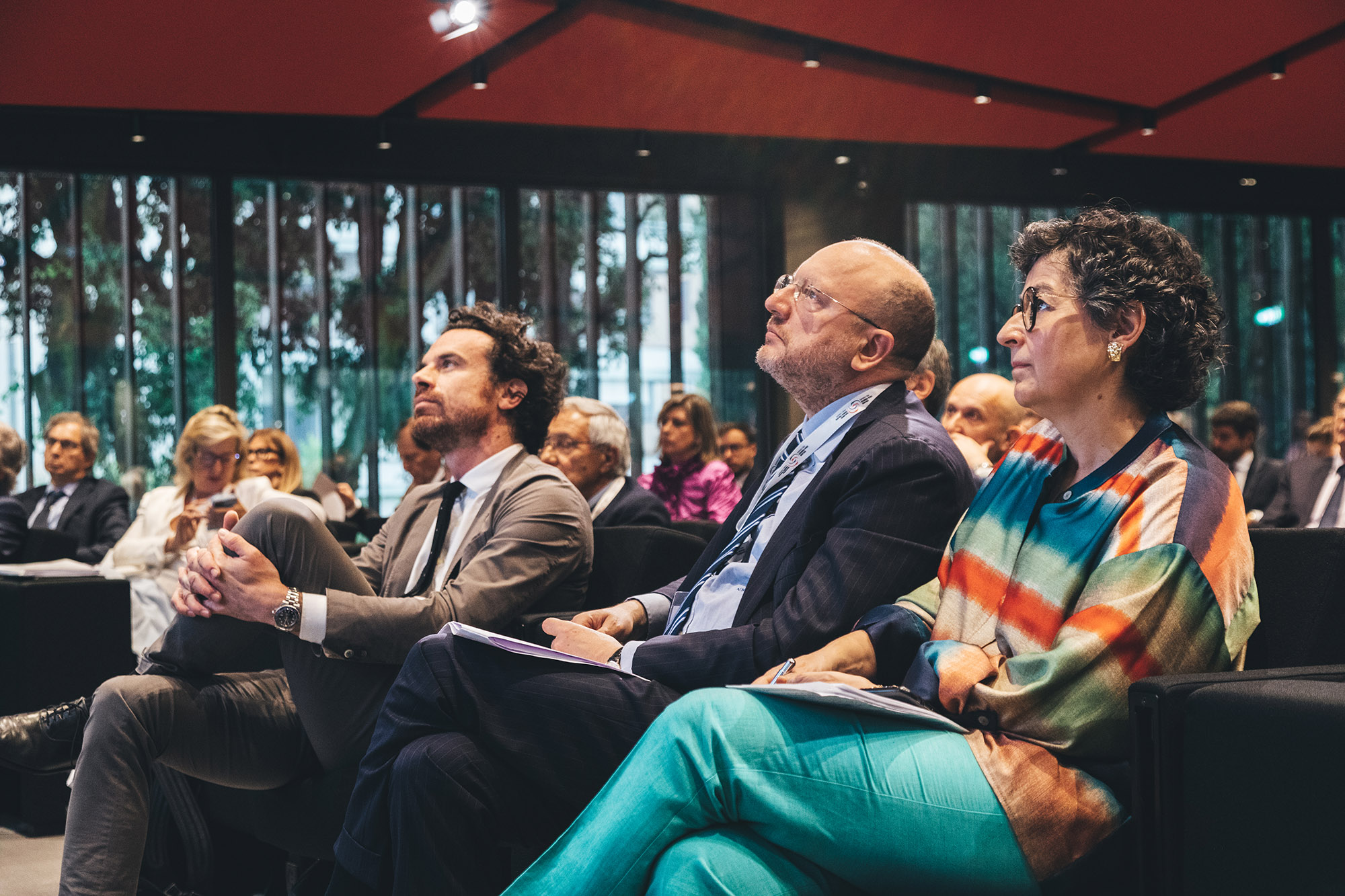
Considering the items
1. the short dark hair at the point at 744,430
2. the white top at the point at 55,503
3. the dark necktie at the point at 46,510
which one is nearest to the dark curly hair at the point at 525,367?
the white top at the point at 55,503

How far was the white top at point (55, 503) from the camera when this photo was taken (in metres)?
5.60

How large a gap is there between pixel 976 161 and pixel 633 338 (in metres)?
2.58

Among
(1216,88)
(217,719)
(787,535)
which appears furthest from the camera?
(1216,88)

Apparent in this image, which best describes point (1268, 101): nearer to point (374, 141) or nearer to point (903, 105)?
point (903, 105)

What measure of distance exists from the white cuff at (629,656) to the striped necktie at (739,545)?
0.20 meters

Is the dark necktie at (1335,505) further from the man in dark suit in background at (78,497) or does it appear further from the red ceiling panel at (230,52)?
the man in dark suit in background at (78,497)

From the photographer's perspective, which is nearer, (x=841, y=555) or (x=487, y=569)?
(x=841, y=555)

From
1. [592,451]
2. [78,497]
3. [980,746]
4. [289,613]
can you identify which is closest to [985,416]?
[592,451]

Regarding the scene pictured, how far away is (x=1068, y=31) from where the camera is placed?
17.9 feet

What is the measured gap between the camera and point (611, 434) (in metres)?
4.07

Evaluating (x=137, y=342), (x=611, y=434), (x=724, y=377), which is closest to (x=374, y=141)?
(x=137, y=342)

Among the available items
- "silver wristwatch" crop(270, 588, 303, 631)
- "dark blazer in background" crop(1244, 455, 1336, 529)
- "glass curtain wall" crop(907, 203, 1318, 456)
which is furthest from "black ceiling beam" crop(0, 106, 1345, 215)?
"silver wristwatch" crop(270, 588, 303, 631)

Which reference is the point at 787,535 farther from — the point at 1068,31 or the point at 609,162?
the point at 609,162

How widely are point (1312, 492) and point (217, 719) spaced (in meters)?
5.47
